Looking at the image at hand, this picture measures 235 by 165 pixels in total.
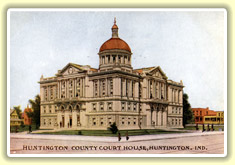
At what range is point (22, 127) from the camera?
98.8ft

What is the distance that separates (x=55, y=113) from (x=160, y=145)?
59.2 feet

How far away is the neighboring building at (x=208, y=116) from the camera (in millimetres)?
27642

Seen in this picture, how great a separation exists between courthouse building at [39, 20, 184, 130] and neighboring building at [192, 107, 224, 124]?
2.85 metres

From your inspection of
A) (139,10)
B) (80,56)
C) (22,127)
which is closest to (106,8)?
(139,10)

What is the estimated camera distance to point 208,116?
3112cm

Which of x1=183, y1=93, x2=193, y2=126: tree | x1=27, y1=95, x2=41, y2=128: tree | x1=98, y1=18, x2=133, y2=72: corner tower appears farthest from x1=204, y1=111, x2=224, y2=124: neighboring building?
x1=27, y1=95, x2=41, y2=128: tree

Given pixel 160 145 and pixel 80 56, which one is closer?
pixel 160 145

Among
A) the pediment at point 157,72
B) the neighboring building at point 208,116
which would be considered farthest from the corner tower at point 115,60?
the neighboring building at point 208,116

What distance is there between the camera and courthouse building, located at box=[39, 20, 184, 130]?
3728 centimetres

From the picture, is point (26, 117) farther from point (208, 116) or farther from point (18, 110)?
point (208, 116)

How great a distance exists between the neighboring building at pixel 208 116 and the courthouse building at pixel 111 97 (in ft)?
9.35

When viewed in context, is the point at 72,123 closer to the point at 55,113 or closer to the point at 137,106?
the point at 55,113

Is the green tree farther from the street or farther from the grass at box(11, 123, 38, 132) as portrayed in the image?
the street

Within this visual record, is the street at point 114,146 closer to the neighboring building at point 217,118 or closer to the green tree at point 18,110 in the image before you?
the neighboring building at point 217,118
